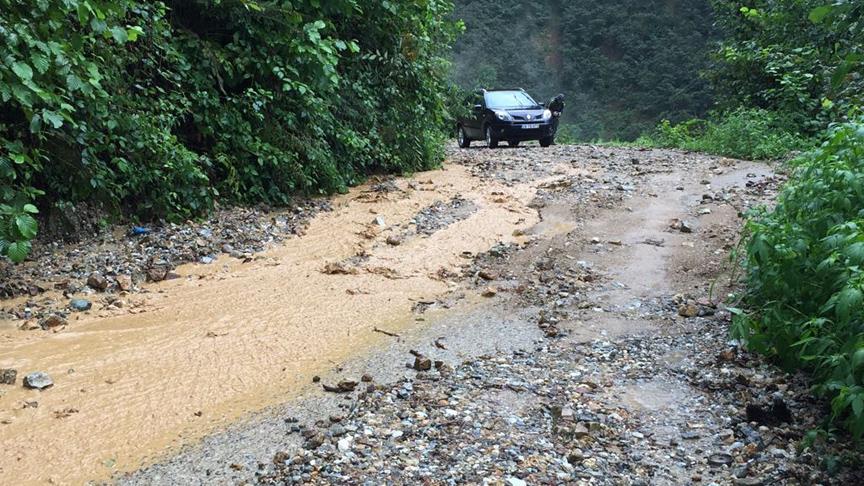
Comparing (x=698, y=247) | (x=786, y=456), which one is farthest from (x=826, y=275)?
(x=698, y=247)

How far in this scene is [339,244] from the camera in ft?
24.9

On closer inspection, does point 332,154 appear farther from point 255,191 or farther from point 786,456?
point 786,456

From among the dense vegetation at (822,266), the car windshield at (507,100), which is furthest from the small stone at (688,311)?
the car windshield at (507,100)

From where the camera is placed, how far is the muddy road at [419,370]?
3381 mm

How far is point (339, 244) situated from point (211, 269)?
4.73ft

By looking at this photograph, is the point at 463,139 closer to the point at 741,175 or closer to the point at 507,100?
the point at 507,100

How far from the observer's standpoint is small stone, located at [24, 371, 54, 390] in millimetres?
4207

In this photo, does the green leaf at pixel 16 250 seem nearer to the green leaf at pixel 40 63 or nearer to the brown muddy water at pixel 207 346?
the brown muddy water at pixel 207 346

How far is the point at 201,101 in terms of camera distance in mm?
8172

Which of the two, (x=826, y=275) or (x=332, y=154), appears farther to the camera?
(x=332, y=154)

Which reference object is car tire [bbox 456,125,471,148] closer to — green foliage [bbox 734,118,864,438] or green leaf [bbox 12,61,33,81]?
green leaf [bbox 12,61,33,81]

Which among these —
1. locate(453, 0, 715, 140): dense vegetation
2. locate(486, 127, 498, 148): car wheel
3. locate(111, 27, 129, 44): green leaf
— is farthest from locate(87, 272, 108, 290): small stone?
locate(453, 0, 715, 140): dense vegetation

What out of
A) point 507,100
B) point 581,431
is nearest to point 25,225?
point 581,431

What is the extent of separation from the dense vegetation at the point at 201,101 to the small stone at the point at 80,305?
0.54 meters
